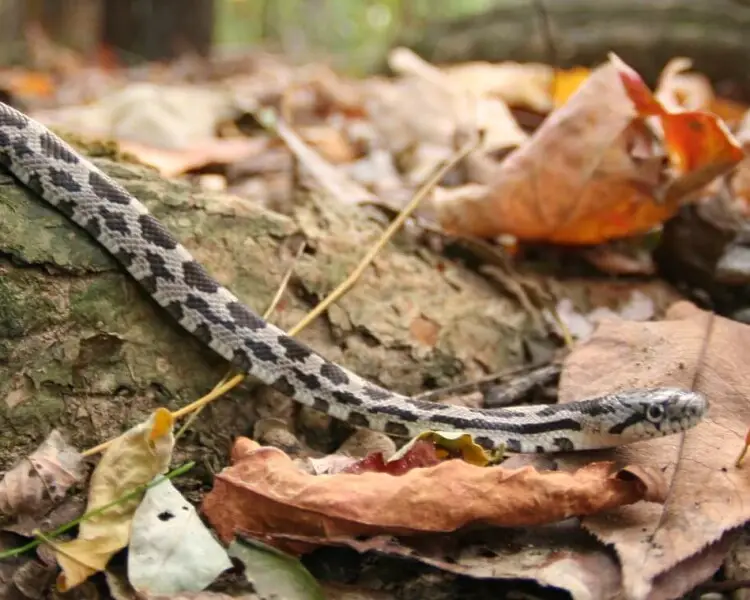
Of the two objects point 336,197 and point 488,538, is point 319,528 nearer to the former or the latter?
point 488,538

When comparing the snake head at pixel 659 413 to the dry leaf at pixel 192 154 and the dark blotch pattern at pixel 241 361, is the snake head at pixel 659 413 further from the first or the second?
the dry leaf at pixel 192 154

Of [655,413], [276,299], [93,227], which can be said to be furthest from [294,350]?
[655,413]

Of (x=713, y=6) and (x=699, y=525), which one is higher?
(x=713, y=6)

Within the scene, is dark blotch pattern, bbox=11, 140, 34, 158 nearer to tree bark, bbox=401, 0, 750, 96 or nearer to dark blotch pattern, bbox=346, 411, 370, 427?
dark blotch pattern, bbox=346, 411, 370, 427

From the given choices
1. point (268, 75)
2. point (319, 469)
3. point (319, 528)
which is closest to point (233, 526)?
point (319, 528)

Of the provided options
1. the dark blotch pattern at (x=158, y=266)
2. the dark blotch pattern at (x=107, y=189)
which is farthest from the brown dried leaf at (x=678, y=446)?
the dark blotch pattern at (x=107, y=189)

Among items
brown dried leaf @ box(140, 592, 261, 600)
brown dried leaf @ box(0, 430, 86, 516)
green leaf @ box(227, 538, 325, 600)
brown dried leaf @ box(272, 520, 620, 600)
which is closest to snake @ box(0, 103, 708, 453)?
brown dried leaf @ box(272, 520, 620, 600)

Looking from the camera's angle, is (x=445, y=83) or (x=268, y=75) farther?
(x=268, y=75)
